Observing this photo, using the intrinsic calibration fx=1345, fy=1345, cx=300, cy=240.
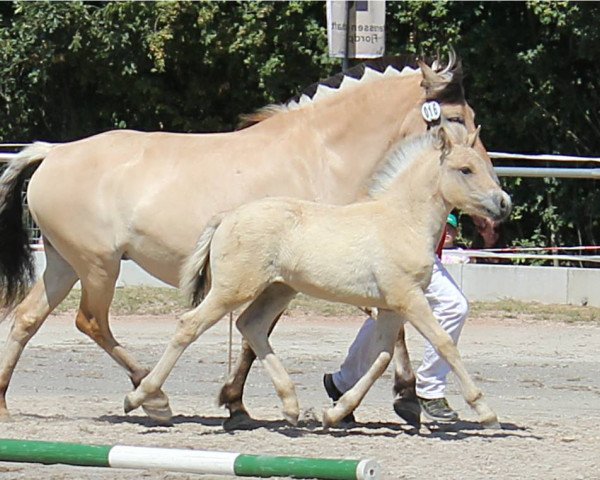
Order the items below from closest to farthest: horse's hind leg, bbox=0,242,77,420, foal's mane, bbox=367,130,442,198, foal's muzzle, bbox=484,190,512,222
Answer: foal's muzzle, bbox=484,190,512,222, foal's mane, bbox=367,130,442,198, horse's hind leg, bbox=0,242,77,420

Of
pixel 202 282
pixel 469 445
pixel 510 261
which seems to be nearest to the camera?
pixel 469 445

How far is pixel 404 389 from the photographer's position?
7344 millimetres

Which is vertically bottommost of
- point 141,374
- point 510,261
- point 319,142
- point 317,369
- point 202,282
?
point 510,261

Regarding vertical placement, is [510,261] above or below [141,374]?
below

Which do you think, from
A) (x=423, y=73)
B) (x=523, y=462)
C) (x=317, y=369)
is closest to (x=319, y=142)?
(x=423, y=73)

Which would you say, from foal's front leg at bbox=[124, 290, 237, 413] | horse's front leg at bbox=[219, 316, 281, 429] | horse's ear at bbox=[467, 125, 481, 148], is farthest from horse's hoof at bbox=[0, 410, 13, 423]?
horse's ear at bbox=[467, 125, 481, 148]

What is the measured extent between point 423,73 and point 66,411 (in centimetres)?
288

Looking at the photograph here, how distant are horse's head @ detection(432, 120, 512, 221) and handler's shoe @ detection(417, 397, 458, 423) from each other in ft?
4.03

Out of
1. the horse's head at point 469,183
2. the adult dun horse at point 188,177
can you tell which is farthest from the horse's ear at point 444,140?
the adult dun horse at point 188,177

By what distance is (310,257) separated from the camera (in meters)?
6.68

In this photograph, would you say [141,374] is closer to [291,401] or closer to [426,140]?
[291,401]

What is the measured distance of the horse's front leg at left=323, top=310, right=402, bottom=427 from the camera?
685 cm

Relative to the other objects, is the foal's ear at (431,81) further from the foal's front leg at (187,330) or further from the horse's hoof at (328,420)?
the horse's hoof at (328,420)

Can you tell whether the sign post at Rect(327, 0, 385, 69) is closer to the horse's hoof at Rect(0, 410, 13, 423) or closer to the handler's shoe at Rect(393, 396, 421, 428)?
the handler's shoe at Rect(393, 396, 421, 428)
